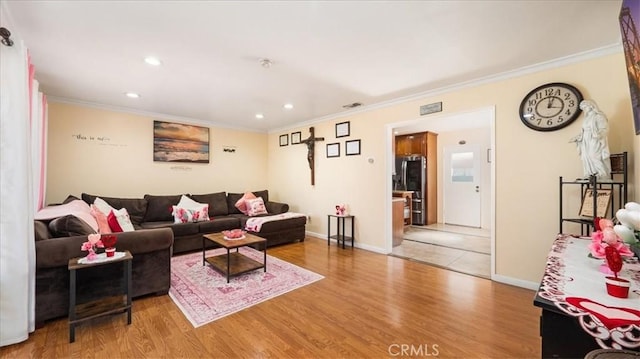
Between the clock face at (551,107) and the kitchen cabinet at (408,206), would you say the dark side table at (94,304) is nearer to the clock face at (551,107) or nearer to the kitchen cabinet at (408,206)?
the clock face at (551,107)

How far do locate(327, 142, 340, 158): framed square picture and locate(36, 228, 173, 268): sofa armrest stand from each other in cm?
321

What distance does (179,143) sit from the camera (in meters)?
5.14

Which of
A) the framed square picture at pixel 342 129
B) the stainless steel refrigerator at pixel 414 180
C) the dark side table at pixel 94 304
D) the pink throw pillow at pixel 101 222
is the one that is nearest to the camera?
the dark side table at pixel 94 304

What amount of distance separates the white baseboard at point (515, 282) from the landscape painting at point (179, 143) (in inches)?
208

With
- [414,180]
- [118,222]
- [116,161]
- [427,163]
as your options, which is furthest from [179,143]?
[427,163]

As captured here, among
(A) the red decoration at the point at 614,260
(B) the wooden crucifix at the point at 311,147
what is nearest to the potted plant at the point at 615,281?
(A) the red decoration at the point at 614,260

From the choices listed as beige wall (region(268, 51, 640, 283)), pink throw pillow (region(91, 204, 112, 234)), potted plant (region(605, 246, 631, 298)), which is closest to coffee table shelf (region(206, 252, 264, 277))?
pink throw pillow (region(91, 204, 112, 234))

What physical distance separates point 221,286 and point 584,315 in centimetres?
A: 287

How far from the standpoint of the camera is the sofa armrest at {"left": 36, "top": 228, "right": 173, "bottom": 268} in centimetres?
212

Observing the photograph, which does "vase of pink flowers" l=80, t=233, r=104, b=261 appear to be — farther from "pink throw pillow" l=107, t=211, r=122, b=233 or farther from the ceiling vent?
the ceiling vent

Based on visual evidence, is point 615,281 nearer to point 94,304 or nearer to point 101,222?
point 94,304

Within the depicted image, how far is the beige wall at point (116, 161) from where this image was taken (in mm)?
4012

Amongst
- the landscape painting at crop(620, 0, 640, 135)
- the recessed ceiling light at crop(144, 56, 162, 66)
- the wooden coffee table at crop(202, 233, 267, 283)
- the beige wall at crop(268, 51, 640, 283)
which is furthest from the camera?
the wooden coffee table at crop(202, 233, 267, 283)

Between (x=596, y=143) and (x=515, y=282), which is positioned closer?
(x=596, y=143)
